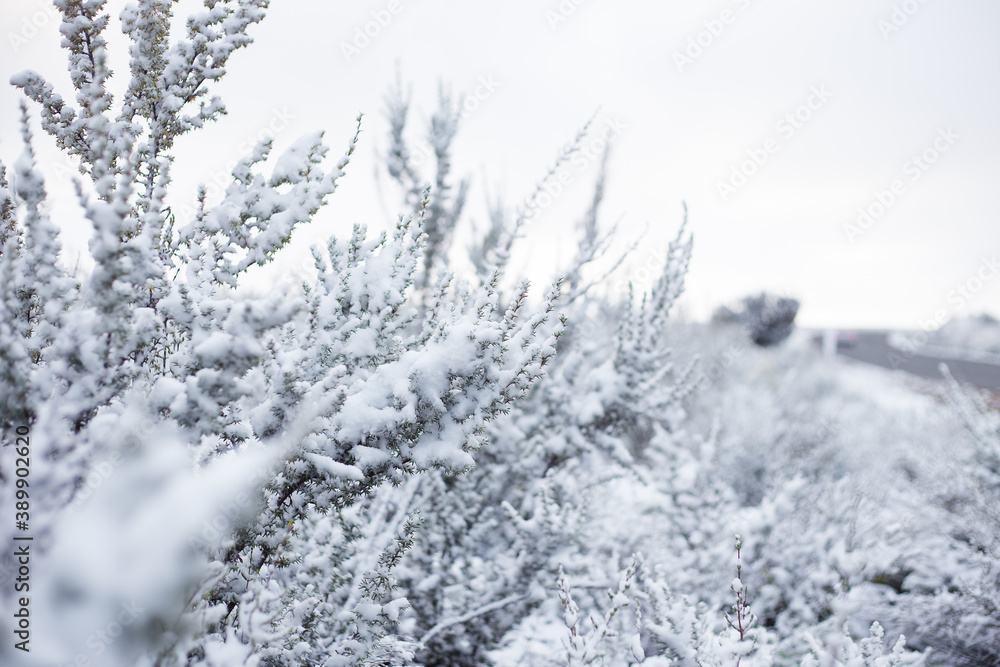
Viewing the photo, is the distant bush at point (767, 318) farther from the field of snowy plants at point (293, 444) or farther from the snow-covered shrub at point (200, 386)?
the snow-covered shrub at point (200, 386)

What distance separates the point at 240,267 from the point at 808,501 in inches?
180

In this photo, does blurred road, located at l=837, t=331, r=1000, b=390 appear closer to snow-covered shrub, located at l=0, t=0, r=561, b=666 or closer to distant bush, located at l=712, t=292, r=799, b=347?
distant bush, located at l=712, t=292, r=799, b=347

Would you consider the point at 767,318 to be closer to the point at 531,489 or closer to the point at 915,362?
the point at 915,362

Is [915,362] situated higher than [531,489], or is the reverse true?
[531,489]

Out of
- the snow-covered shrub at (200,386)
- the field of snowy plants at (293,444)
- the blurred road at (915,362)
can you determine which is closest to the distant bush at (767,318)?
the blurred road at (915,362)

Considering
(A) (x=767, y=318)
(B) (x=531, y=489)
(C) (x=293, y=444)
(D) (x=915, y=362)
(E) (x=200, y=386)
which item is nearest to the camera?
(E) (x=200, y=386)

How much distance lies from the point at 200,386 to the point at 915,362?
29.8 meters

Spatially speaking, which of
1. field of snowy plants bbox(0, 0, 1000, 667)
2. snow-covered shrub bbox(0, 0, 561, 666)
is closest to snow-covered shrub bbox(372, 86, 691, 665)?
field of snowy plants bbox(0, 0, 1000, 667)

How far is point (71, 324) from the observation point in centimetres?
127

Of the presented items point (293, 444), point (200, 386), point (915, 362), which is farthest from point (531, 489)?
point (915, 362)

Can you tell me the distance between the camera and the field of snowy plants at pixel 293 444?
1033 millimetres

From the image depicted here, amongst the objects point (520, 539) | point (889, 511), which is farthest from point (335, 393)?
point (889, 511)

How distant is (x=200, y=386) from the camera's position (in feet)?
4.04

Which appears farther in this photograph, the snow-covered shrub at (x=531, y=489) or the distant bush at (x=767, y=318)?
the distant bush at (x=767, y=318)
